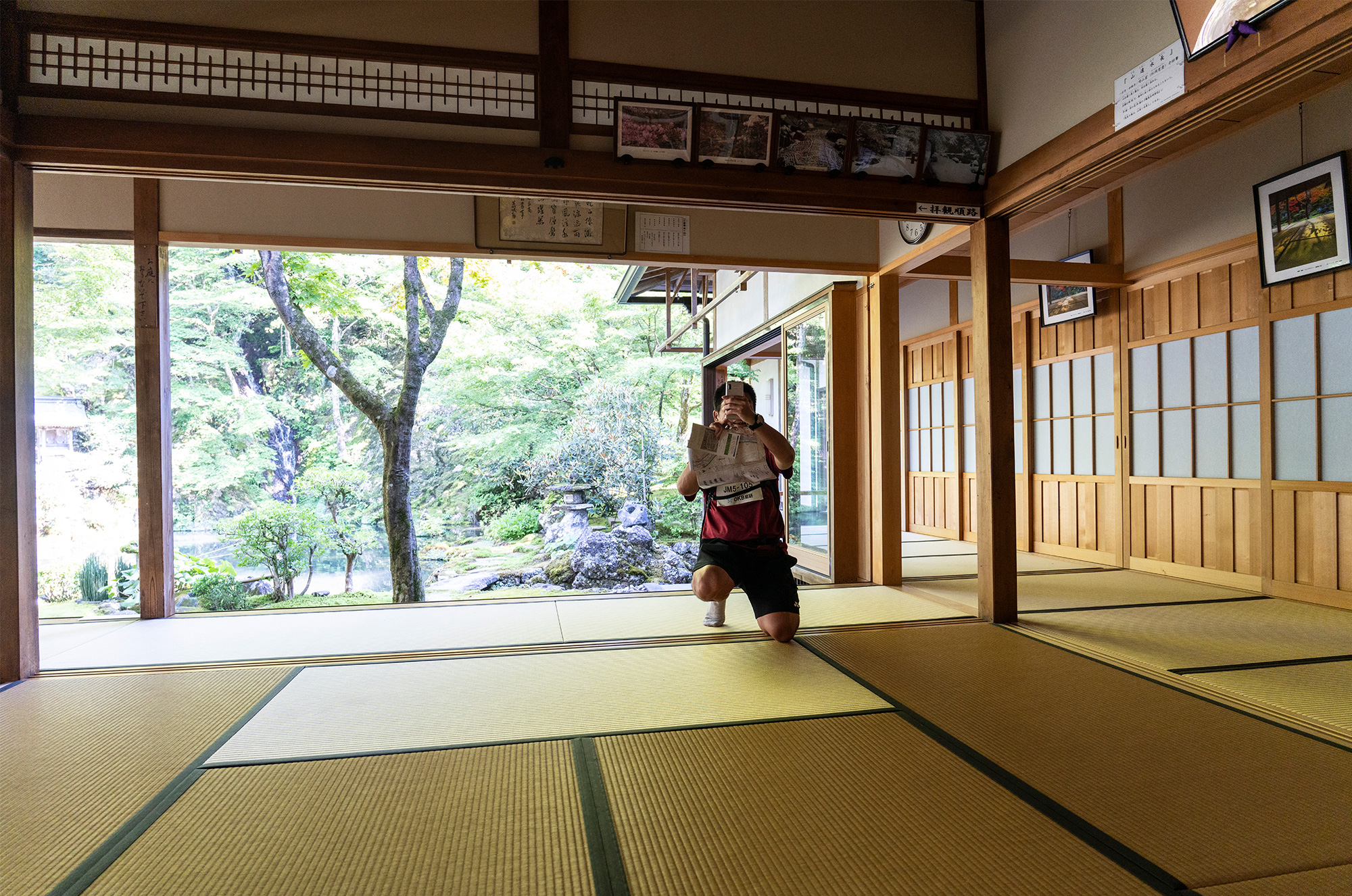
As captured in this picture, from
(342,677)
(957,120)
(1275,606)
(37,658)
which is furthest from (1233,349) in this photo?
(37,658)

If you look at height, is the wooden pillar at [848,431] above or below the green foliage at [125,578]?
above

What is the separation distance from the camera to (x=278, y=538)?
866 cm

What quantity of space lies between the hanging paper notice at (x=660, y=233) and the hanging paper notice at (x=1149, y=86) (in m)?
2.41

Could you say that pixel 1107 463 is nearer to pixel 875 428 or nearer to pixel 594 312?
pixel 875 428

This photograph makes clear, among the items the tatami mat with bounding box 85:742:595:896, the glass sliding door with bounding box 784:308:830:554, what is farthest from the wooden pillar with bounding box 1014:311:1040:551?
the tatami mat with bounding box 85:742:595:896

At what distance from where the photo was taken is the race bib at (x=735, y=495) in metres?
3.36

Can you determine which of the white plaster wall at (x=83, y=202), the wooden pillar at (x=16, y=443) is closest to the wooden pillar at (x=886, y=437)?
the wooden pillar at (x=16, y=443)

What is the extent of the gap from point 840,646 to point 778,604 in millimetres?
318

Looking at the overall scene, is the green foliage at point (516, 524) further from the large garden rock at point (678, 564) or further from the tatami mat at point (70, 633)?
the tatami mat at point (70, 633)

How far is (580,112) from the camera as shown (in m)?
3.06

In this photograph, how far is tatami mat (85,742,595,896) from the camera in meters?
1.34

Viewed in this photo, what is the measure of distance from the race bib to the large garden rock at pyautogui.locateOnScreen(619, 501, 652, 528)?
7230 mm

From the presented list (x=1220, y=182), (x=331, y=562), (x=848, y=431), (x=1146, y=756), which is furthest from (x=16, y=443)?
(x=331, y=562)

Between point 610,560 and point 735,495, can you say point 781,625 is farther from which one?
point 610,560
